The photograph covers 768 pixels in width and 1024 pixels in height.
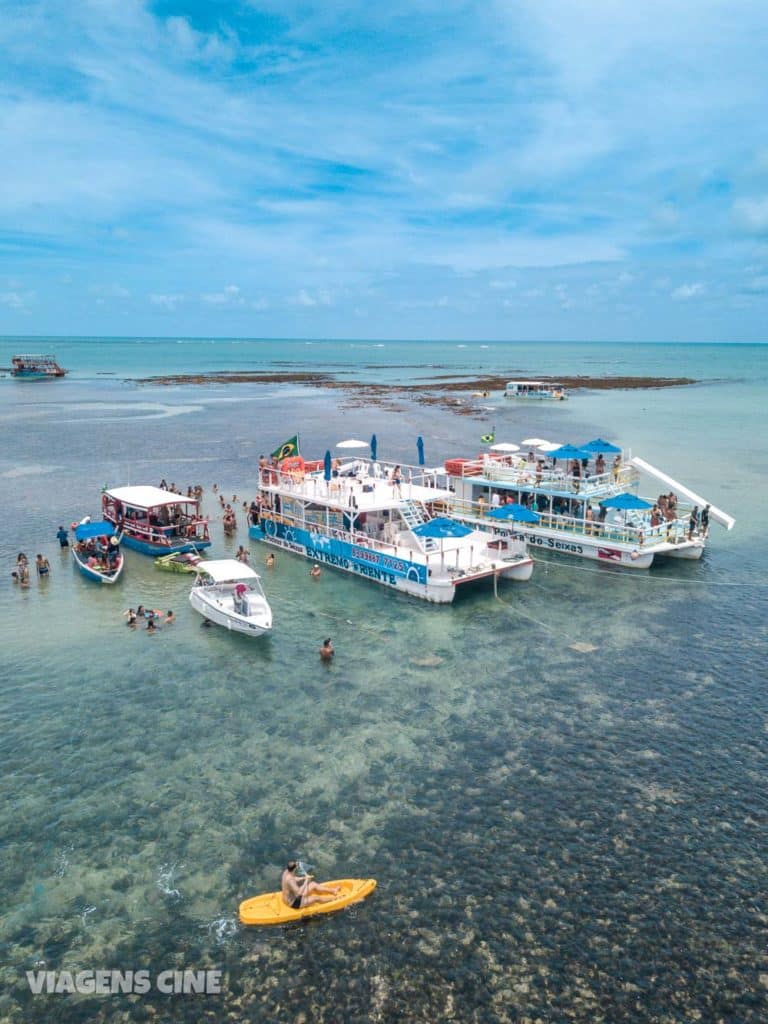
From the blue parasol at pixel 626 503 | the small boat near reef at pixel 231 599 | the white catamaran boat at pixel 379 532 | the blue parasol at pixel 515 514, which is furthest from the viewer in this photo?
the blue parasol at pixel 515 514

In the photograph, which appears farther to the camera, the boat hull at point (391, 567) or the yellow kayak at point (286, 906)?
the boat hull at point (391, 567)

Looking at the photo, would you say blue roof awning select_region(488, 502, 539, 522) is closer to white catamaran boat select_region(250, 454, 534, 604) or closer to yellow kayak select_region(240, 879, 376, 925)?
white catamaran boat select_region(250, 454, 534, 604)

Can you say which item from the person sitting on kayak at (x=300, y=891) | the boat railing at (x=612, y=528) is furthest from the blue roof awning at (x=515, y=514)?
the person sitting on kayak at (x=300, y=891)

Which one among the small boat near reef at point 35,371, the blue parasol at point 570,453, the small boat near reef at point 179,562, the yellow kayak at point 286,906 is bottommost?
the yellow kayak at point 286,906

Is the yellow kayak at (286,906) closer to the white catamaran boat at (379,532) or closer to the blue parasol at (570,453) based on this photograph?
the white catamaran boat at (379,532)

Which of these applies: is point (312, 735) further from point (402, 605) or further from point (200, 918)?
point (402, 605)

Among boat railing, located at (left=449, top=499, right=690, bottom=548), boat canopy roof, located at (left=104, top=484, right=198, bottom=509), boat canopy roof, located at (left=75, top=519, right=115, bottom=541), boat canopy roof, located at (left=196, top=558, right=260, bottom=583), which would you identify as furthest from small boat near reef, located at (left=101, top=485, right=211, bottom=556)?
boat railing, located at (left=449, top=499, right=690, bottom=548)
